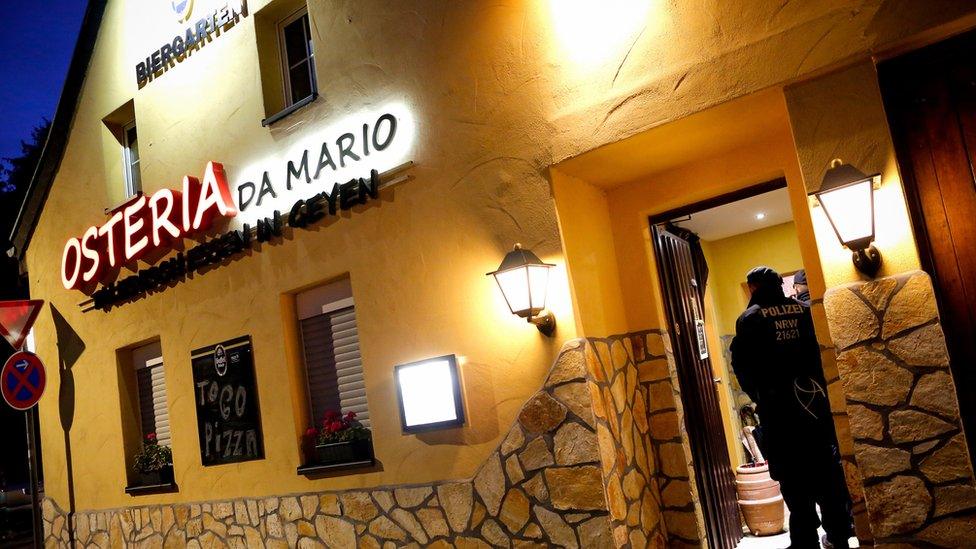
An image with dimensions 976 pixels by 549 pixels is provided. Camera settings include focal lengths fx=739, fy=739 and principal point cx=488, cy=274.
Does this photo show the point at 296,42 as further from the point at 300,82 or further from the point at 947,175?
the point at 947,175

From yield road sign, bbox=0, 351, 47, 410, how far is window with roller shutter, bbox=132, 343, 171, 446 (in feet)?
3.77

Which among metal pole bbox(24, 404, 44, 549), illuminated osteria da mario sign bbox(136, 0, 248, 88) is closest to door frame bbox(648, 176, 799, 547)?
illuminated osteria da mario sign bbox(136, 0, 248, 88)

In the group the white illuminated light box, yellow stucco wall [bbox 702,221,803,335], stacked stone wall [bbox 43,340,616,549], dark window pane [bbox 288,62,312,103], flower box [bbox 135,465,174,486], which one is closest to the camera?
stacked stone wall [bbox 43,340,616,549]

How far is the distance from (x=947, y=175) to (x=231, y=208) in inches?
272

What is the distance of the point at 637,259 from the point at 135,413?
7.07 m

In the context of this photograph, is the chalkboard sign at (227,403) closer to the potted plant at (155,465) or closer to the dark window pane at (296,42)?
the potted plant at (155,465)

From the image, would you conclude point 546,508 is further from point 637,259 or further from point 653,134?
point 653,134

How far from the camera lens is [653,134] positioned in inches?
216

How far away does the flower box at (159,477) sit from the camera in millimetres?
9008

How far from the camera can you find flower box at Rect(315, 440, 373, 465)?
7.13 meters

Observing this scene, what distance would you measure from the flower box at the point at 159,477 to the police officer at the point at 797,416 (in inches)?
273

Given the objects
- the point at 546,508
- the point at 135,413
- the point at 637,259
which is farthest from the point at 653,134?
the point at 135,413

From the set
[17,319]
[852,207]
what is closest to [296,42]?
[17,319]

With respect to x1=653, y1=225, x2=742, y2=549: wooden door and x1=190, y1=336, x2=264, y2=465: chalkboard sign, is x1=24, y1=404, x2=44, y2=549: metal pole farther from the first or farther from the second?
x1=653, y1=225, x2=742, y2=549: wooden door
